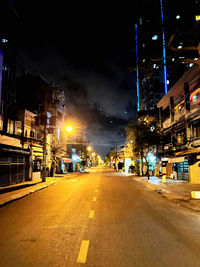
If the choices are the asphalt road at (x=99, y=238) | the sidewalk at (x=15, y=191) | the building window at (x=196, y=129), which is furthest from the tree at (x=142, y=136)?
the asphalt road at (x=99, y=238)

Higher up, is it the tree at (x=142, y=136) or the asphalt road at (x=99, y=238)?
the tree at (x=142, y=136)

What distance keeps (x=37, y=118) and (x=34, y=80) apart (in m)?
18.5

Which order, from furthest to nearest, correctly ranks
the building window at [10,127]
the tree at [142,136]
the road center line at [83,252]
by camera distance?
1. the tree at [142,136]
2. the building window at [10,127]
3. the road center line at [83,252]

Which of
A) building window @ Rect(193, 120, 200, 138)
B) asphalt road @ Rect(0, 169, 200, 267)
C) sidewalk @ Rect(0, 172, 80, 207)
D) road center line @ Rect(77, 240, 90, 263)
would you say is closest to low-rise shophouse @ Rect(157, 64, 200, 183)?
building window @ Rect(193, 120, 200, 138)

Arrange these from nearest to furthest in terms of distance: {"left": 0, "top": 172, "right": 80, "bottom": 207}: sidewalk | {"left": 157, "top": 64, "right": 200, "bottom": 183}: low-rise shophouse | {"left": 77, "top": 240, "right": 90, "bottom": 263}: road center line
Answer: {"left": 77, "top": 240, "right": 90, "bottom": 263}: road center line → {"left": 0, "top": 172, "right": 80, "bottom": 207}: sidewalk → {"left": 157, "top": 64, "right": 200, "bottom": 183}: low-rise shophouse

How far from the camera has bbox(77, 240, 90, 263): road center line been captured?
3742mm

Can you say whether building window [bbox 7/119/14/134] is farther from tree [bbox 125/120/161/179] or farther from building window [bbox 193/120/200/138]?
building window [bbox 193/120/200/138]

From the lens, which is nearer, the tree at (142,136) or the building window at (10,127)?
the building window at (10,127)

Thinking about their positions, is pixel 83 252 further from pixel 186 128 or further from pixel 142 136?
pixel 142 136

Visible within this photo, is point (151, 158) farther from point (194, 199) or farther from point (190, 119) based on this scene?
point (194, 199)

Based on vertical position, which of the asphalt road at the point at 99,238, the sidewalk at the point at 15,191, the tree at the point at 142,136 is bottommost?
the sidewalk at the point at 15,191

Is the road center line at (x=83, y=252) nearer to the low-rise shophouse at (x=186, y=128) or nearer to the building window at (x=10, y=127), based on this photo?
the low-rise shophouse at (x=186, y=128)

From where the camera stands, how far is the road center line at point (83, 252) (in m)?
3.74

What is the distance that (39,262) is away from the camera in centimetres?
365
